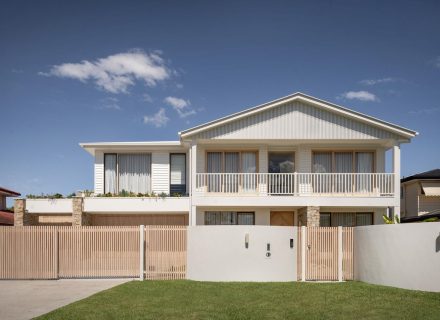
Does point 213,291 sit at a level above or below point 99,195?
below

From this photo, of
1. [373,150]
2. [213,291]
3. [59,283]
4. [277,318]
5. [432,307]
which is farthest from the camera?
[373,150]

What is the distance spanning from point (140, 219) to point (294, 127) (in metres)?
9.55

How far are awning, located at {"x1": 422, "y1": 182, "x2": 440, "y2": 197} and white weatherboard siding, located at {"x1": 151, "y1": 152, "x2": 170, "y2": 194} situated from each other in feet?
55.2

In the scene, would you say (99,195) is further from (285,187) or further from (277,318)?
(277,318)

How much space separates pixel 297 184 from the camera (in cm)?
2366

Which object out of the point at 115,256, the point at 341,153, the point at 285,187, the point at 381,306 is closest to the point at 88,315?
the point at 115,256

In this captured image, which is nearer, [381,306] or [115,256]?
[381,306]

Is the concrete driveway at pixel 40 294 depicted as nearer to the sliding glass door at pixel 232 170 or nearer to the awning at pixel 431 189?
the sliding glass door at pixel 232 170

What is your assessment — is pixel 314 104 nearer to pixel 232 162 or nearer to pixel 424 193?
pixel 232 162

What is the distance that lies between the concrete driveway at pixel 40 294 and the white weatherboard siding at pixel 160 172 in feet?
27.7

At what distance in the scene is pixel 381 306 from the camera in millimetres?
12344

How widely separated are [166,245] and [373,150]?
40.6 ft

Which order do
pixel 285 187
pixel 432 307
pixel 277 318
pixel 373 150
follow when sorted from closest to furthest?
1. pixel 277 318
2. pixel 432 307
3. pixel 285 187
4. pixel 373 150

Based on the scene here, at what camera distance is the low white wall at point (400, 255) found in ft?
44.1
